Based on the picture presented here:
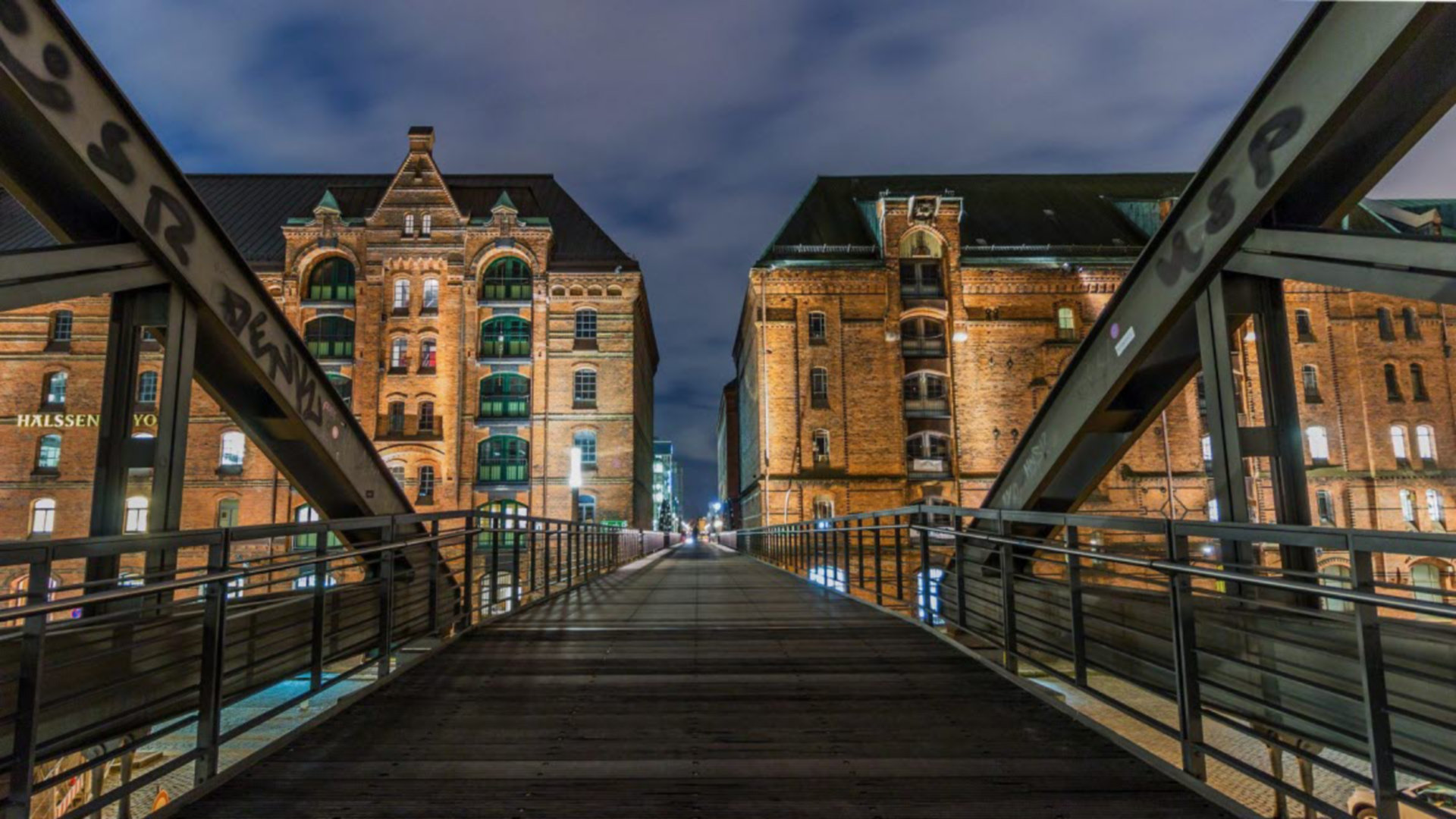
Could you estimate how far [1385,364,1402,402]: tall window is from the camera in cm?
3256

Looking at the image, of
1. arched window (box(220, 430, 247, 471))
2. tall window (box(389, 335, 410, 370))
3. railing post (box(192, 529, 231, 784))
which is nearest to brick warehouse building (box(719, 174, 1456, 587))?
tall window (box(389, 335, 410, 370))

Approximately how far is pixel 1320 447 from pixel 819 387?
20489mm

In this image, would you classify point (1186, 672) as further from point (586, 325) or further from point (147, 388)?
point (147, 388)

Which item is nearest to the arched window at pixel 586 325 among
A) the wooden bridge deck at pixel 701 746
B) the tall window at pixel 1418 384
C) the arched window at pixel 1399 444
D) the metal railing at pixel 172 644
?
the metal railing at pixel 172 644

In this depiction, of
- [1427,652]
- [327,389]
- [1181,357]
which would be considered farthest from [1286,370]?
[327,389]

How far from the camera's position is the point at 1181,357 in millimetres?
6062

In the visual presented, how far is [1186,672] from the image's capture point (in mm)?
3486

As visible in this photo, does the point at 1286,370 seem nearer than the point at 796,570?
Yes

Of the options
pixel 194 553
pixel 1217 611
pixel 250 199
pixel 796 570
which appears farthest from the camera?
pixel 250 199

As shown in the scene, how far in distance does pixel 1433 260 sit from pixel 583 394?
31.9m

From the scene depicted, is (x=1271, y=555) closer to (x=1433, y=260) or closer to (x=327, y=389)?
(x=1433, y=260)

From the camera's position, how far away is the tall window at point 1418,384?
3256 cm

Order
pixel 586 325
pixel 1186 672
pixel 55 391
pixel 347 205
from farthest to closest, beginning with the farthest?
pixel 347 205
pixel 586 325
pixel 55 391
pixel 1186 672

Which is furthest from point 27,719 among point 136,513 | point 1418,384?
point 1418,384
